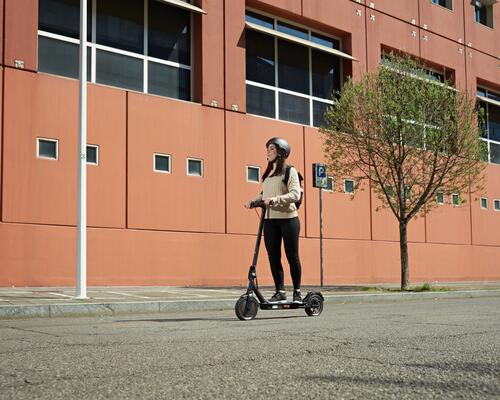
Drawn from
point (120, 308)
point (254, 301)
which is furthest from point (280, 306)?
point (120, 308)

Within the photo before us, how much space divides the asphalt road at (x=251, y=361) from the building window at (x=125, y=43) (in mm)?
9708

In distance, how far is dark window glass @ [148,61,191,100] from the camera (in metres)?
17.1

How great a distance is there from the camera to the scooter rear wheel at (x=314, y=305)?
8.09 metres

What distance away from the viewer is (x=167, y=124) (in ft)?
54.5

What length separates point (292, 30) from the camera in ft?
67.8

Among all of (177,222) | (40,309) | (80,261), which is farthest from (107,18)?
(40,309)

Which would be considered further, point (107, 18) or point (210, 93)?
point (210, 93)

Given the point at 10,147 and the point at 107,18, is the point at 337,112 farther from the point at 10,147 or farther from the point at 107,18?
the point at 10,147

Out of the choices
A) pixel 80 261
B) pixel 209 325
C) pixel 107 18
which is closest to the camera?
pixel 209 325

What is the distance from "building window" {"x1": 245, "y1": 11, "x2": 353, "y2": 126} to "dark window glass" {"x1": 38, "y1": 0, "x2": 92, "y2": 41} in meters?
4.97

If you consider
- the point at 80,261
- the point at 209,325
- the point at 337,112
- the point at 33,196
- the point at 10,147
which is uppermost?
the point at 337,112

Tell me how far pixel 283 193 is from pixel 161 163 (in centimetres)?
921

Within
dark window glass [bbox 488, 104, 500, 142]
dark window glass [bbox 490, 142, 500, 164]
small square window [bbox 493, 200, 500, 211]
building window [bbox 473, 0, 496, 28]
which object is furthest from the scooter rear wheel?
building window [bbox 473, 0, 496, 28]

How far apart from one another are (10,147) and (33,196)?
3.66 ft
